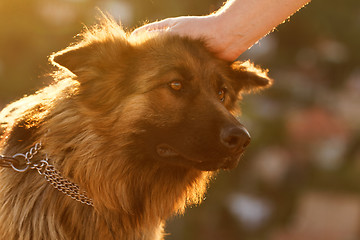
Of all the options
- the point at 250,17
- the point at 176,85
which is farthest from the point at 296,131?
the point at 176,85

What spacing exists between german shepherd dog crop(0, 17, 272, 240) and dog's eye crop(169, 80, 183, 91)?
0.02 metres

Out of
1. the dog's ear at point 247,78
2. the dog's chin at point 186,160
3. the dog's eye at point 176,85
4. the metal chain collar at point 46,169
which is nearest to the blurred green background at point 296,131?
the dog's ear at point 247,78

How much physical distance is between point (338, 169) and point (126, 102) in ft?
101

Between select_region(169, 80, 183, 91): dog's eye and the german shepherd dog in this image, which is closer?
Answer: the german shepherd dog

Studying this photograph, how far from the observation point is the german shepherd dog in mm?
3416

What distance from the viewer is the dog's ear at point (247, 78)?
435cm

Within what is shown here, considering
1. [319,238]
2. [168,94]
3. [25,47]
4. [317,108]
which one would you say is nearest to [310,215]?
[319,238]

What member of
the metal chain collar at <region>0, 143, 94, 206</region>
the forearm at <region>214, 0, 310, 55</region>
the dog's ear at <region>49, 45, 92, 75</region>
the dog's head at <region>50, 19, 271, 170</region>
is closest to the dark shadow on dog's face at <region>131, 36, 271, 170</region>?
the dog's head at <region>50, 19, 271, 170</region>

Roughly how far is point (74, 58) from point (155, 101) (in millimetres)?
646

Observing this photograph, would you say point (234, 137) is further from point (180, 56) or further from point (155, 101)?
point (180, 56)

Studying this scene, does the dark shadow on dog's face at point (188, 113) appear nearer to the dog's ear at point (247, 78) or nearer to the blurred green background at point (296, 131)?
the dog's ear at point (247, 78)

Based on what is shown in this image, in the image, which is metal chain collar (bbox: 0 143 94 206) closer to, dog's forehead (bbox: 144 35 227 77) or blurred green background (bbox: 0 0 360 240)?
dog's forehead (bbox: 144 35 227 77)

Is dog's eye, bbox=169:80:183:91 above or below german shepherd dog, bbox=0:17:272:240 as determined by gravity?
above

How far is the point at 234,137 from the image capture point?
3.41m
